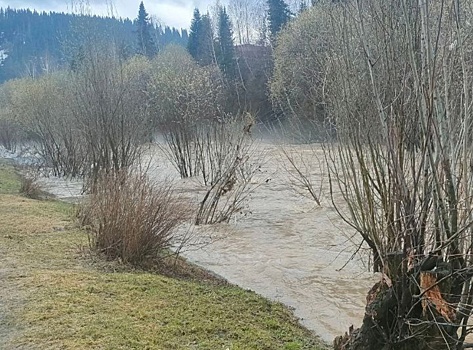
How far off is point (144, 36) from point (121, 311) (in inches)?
2385

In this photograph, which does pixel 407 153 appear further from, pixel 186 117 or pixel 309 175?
pixel 186 117

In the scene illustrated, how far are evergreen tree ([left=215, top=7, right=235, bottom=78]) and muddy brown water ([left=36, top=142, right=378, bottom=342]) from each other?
29163 mm

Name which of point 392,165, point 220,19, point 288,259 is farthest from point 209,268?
point 220,19

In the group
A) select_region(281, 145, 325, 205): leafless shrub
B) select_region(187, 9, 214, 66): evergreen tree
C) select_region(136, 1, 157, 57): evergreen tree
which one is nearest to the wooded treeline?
select_region(281, 145, 325, 205): leafless shrub

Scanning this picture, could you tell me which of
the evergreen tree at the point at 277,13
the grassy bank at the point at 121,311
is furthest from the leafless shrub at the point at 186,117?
the evergreen tree at the point at 277,13

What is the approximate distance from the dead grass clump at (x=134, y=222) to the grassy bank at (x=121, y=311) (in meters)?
0.33

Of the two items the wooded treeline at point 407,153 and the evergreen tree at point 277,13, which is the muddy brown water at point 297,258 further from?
the evergreen tree at point 277,13

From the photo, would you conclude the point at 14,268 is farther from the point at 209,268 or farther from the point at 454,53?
the point at 454,53

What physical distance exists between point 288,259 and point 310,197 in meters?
4.78

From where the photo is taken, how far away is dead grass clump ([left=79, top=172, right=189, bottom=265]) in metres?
6.11

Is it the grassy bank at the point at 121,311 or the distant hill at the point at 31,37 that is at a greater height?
→ the distant hill at the point at 31,37

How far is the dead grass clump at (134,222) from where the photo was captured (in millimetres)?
6113

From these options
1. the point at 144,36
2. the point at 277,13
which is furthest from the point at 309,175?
the point at 144,36

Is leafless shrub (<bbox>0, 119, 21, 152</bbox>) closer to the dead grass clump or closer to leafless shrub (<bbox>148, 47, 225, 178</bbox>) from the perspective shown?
leafless shrub (<bbox>148, 47, 225, 178</bbox>)
